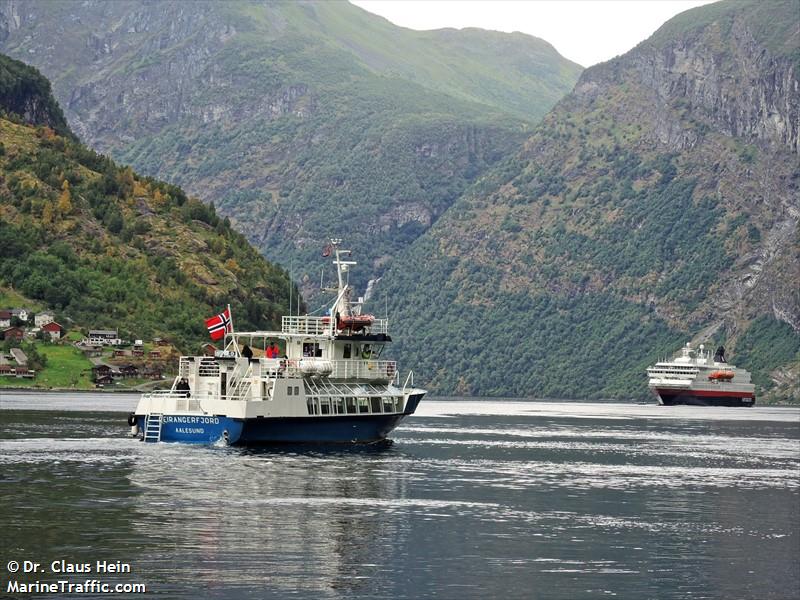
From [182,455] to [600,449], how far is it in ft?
169

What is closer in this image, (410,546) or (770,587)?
(770,587)

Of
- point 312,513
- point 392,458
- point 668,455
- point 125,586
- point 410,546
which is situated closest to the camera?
point 125,586

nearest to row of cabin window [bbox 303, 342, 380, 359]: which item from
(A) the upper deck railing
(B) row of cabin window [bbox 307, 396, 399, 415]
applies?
(A) the upper deck railing

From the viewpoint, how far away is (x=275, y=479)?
348 ft

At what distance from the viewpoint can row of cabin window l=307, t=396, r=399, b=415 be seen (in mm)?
135000

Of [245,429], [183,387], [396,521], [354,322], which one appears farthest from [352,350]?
[396,521]

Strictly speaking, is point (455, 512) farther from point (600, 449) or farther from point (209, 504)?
point (600, 449)

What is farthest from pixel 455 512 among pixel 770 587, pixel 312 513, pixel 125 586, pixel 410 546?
pixel 125 586

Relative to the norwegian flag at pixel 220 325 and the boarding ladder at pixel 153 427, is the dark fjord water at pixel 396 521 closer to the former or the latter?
the boarding ladder at pixel 153 427

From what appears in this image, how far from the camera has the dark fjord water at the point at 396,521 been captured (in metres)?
67.7

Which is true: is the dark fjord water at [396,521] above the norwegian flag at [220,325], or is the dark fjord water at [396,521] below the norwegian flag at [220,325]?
below
